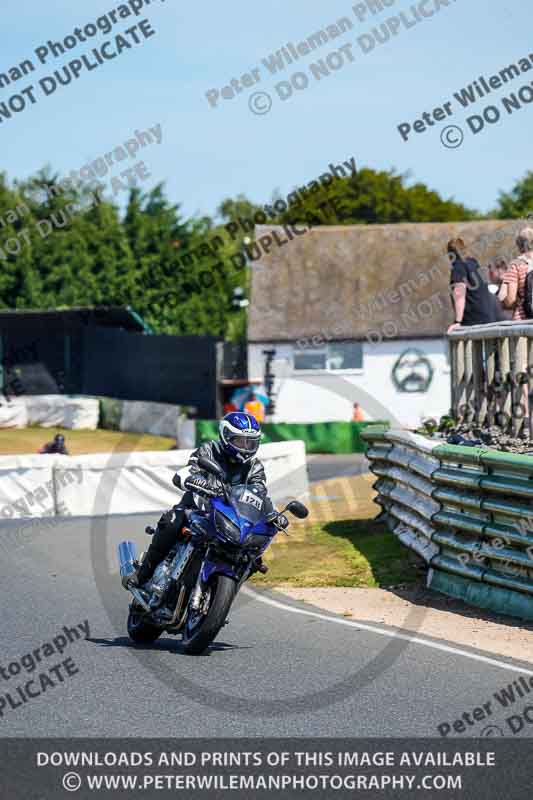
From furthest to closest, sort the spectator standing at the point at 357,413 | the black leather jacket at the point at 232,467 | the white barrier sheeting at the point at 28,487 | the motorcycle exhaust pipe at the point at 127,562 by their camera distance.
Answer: the spectator standing at the point at 357,413 → the white barrier sheeting at the point at 28,487 → the motorcycle exhaust pipe at the point at 127,562 → the black leather jacket at the point at 232,467

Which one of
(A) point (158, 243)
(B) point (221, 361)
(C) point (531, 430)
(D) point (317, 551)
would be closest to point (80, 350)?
(B) point (221, 361)

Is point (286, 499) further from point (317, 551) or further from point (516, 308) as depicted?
point (516, 308)

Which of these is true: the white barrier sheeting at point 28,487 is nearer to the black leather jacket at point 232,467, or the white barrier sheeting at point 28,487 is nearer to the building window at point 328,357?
the black leather jacket at point 232,467

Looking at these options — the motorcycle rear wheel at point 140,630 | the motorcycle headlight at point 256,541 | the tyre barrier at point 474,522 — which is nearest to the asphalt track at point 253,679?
the motorcycle rear wheel at point 140,630

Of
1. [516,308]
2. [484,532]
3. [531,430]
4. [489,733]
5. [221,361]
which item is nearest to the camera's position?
[489,733]

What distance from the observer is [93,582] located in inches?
551

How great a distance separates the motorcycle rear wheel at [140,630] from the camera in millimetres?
9693

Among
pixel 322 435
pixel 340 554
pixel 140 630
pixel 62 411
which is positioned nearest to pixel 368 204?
pixel 62 411

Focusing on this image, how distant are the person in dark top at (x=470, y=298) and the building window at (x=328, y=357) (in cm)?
3467

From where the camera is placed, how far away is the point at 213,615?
8.80 metres

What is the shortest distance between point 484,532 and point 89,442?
2927 cm

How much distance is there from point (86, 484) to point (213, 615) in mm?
12896

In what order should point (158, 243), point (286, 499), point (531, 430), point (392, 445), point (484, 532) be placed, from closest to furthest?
1. point (484, 532)
2. point (531, 430)
3. point (392, 445)
4. point (286, 499)
5. point (158, 243)

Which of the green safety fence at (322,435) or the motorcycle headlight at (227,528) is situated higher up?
the motorcycle headlight at (227,528)
